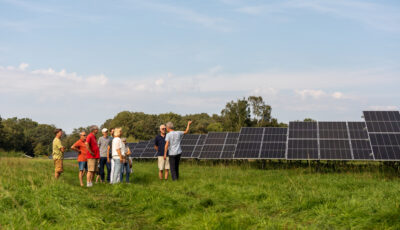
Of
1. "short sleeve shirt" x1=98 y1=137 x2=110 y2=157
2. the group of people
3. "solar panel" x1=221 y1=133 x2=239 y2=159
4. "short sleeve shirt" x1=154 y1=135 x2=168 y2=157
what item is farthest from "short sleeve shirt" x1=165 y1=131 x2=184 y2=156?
"solar panel" x1=221 y1=133 x2=239 y2=159

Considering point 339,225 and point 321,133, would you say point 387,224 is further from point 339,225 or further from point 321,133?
point 321,133

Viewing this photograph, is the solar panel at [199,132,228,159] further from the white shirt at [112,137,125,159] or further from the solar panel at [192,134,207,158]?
the white shirt at [112,137,125,159]

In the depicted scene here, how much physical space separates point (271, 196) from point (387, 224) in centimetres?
319

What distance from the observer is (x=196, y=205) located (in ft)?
27.6

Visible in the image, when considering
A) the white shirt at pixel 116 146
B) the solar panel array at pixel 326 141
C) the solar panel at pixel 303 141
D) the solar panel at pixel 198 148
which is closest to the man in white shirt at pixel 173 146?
A: the white shirt at pixel 116 146

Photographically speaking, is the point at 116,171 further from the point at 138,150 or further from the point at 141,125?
the point at 141,125

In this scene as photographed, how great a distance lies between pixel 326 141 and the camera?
71.8ft

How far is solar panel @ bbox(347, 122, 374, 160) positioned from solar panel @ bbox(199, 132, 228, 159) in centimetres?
898

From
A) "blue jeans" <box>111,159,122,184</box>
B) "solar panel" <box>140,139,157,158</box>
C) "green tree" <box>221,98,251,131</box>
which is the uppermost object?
"green tree" <box>221,98,251,131</box>

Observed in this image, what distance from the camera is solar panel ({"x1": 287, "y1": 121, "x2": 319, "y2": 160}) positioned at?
20672 mm

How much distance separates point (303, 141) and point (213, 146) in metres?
8.76

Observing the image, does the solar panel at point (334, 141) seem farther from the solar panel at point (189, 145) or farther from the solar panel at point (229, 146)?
the solar panel at point (189, 145)

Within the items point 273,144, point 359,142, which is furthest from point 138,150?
point 359,142

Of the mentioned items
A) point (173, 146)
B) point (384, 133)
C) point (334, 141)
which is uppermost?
point (384, 133)
